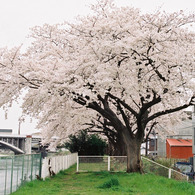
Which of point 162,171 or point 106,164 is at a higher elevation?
point 106,164

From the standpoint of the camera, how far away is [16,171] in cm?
1238

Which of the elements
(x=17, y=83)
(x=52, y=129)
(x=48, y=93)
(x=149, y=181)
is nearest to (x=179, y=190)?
(x=149, y=181)

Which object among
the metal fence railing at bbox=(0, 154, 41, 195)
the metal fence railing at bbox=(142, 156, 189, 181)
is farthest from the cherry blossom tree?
the metal fence railing at bbox=(0, 154, 41, 195)

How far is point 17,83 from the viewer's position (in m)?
18.0

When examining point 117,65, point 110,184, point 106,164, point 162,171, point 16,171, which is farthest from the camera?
point 106,164

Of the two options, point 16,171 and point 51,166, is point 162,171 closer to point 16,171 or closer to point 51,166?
point 51,166

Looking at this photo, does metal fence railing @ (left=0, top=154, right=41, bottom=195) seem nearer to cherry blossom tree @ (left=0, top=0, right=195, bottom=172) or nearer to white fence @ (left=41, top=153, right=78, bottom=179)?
white fence @ (left=41, top=153, right=78, bottom=179)

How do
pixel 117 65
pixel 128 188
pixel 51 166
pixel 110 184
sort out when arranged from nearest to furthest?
pixel 128 188 < pixel 110 184 < pixel 117 65 < pixel 51 166

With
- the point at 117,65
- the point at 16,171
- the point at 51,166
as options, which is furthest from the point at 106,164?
the point at 16,171

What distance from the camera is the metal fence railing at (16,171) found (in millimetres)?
10422

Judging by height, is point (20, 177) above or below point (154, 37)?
below

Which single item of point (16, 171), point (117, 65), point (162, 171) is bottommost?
point (162, 171)

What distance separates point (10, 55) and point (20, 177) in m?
7.42

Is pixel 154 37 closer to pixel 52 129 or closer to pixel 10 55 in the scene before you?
pixel 10 55
